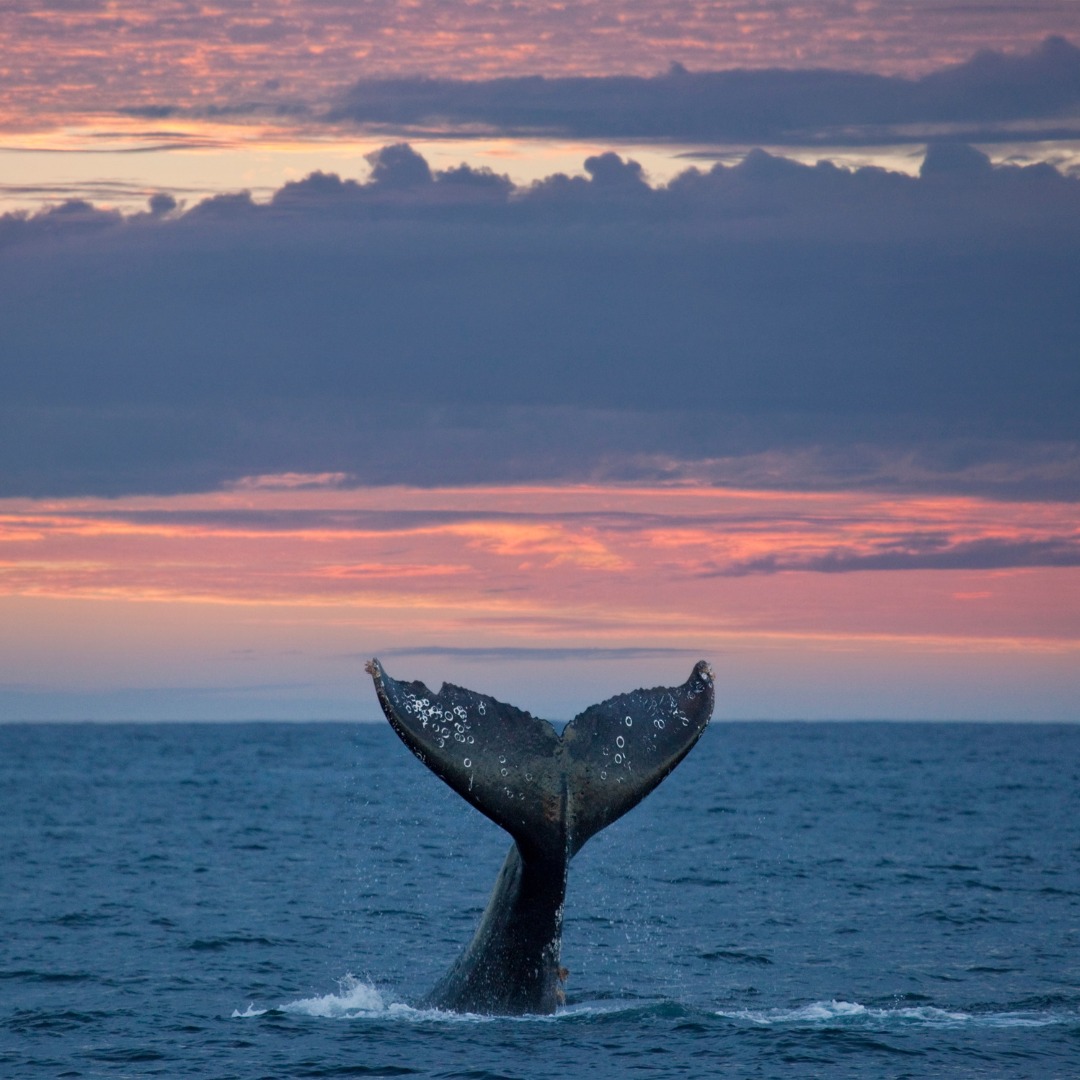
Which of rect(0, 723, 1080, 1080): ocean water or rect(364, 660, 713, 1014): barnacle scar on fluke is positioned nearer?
rect(364, 660, 713, 1014): barnacle scar on fluke

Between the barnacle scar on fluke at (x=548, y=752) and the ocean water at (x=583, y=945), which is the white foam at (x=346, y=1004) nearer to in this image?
the ocean water at (x=583, y=945)

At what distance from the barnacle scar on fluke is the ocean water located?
2.23m

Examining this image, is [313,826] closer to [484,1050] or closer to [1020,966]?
[1020,966]

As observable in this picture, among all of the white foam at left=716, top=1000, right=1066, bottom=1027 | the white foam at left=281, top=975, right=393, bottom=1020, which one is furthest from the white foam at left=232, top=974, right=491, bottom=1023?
the white foam at left=716, top=1000, right=1066, bottom=1027

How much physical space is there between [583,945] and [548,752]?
9.85 m

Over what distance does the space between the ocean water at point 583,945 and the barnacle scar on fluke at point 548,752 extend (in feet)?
7.32

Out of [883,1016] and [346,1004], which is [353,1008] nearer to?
[346,1004]

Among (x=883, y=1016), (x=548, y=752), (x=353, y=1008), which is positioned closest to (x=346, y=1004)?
(x=353, y=1008)

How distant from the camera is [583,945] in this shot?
21.1 metres

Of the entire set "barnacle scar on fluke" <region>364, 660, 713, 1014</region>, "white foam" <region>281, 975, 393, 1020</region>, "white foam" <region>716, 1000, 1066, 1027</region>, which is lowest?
"white foam" <region>281, 975, 393, 1020</region>

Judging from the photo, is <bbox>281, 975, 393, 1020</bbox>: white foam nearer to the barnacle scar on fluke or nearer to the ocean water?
the ocean water

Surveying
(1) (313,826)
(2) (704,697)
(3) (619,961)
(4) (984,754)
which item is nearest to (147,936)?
(3) (619,961)

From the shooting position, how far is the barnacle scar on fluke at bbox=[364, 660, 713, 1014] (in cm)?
1163

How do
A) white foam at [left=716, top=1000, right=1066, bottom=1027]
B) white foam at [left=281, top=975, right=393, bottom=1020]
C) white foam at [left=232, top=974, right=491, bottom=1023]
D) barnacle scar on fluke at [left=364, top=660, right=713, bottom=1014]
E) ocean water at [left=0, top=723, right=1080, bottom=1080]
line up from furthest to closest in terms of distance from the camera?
white foam at [left=281, top=975, right=393, bottom=1020] < white foam at [left=716, top=1000, right=1066, bottom=1027] < white foam at [left=232, top=974, right=491, bottom=1023] < ocean water at [left=0, top=723, right=1080, bottom=1080] < barnacle scar on fluke at [left=364, top=660, right=713, bottom=1014]
